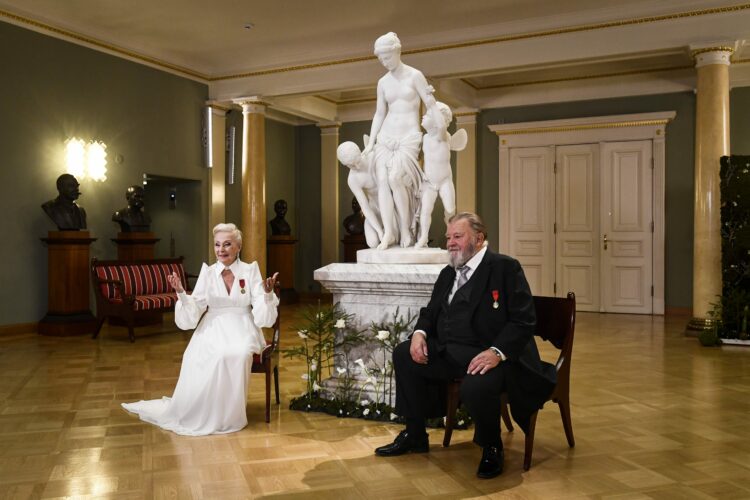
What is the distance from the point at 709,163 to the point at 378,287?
531cm

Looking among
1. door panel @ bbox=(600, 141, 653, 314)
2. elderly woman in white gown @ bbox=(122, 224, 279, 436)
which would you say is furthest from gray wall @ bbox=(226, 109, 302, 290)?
elderly woman in white gown @ bbox=(122, 224, 279, 436)

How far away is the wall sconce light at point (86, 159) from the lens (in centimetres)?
882

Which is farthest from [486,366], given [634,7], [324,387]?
[634,7]

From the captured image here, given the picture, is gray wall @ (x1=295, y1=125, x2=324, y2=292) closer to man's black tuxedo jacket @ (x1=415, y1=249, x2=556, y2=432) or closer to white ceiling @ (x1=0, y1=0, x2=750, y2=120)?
white ceiling @ (x1=0, y1=0, x2=750, y2=120)

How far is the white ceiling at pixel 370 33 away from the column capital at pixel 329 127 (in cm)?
259

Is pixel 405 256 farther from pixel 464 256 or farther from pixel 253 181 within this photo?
pixel 253 181

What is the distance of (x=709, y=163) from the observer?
7.99 metres

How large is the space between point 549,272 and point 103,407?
8098 mm

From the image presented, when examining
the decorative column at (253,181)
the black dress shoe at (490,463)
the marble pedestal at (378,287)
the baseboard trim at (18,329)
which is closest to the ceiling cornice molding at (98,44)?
the decorative column at (253,181)

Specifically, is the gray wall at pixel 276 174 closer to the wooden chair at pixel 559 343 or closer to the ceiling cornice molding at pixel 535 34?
the ceiling cornice molding at pixel 535 34

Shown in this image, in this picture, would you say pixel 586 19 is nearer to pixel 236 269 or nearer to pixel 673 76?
pixel 673 76

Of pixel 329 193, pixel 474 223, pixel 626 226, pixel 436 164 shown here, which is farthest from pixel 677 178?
pixel 474 223

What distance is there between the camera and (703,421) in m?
4.31

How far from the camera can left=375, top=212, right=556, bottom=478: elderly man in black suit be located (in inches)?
129
